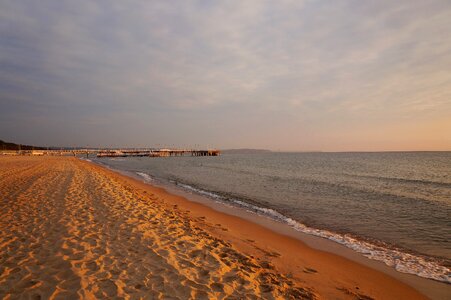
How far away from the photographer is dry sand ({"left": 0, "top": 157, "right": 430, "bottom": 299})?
176 inches

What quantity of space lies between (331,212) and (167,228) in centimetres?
888

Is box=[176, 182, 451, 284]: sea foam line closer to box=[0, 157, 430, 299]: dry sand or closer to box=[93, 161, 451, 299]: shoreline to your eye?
box=[93, 161, 451, 299]: shoreline

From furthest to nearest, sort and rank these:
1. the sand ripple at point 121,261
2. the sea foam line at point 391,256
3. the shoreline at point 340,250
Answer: the sea foam line at point 391,256
the shoreline at point 340,250
the sand ripple at point 121,261

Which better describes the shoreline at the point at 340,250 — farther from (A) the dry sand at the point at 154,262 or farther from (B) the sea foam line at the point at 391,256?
(A) the dry sand at the point at 154,262

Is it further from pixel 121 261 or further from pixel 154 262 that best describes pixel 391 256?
pixel 121 261

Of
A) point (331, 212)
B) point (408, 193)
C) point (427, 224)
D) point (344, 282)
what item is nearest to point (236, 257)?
point (344, 282)

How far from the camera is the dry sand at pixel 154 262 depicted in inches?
176

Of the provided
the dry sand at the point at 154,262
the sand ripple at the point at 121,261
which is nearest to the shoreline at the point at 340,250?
the dry sand at the point at 154,262

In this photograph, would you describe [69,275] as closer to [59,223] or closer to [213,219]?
[59,223]

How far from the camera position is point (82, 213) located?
8.95 meters

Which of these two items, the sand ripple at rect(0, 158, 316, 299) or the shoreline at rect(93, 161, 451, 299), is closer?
the sand ripple at rect(0, 158, 316, 299)

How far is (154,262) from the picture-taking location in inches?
214

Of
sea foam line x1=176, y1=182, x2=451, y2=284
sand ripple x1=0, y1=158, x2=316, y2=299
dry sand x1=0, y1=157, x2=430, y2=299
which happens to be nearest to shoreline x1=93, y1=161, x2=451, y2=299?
sea foam line x1=176, y1=182, x2=451, y2=284

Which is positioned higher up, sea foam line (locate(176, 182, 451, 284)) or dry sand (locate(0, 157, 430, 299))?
dry sand (locate(0, 157, 430, 299))
